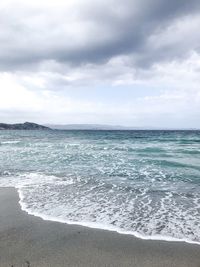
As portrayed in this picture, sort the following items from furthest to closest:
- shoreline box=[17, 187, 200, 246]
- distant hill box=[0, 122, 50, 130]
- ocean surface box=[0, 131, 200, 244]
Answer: distant hill box=[0, 122, 50, 130] → ocean surface box=[0, 131, 200, 244] → shoreline box=[17, 187, 200, 246]

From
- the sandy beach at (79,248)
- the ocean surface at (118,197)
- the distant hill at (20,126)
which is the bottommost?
the sandy beach at (79,248)

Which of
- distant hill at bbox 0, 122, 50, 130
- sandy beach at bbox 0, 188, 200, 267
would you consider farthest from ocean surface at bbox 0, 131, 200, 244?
distant hill at bbox 0, 122, 50, 130

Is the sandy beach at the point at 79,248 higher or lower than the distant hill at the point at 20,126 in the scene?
lower

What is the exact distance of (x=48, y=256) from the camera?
19.2 feet

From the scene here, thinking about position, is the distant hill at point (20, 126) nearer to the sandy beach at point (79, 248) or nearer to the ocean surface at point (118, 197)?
the ocean surface at point (118, 197)

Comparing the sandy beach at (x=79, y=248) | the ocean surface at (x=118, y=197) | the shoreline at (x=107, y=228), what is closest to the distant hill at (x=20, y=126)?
the ocean surface at (x=118, y=197)

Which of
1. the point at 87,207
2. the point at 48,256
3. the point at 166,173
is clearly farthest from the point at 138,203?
the point at 166,173

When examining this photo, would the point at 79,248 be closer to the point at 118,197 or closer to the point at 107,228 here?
the point at 107,228

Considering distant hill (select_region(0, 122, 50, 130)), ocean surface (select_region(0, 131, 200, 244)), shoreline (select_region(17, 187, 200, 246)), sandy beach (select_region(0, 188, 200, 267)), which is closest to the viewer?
sandy beach (select_region(0, 188, 200, 267))

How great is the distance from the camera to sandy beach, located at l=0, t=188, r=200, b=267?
5.62m

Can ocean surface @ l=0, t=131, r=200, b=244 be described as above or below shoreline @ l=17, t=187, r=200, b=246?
above

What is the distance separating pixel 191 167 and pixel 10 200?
11.9 metres

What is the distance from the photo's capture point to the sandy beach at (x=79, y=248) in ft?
18.4

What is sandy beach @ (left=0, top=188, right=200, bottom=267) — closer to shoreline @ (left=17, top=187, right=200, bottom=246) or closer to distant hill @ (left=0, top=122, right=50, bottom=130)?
shoreline @ (left=17, top=187, right=200, bottom=246)
